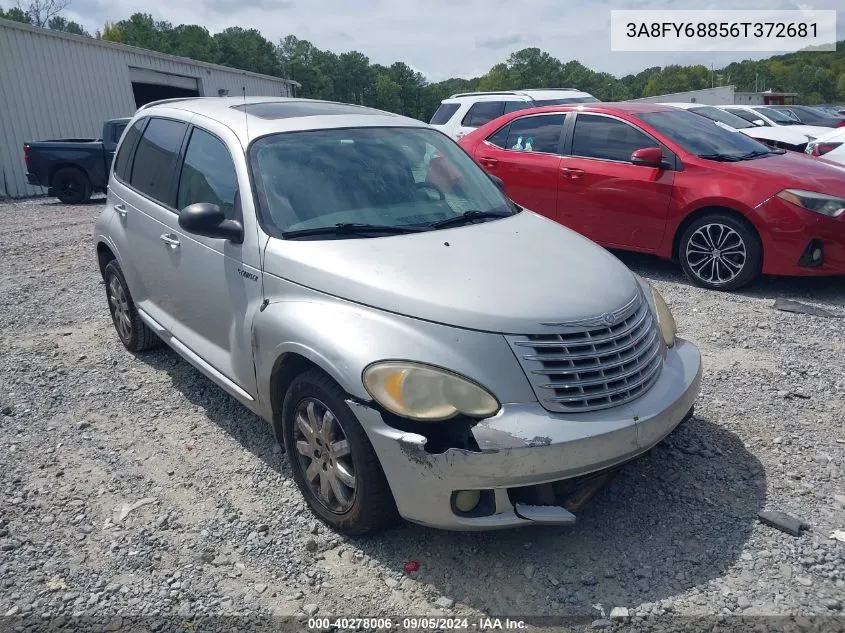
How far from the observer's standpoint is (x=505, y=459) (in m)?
2.53

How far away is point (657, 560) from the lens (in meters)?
2.84

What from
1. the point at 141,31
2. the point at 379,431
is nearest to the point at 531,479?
the point at 379,431

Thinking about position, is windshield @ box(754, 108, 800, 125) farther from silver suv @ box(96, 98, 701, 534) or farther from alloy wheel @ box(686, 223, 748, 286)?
silver suv @ box(96, 98, 701, 534)

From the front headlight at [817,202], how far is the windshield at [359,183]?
3.26m

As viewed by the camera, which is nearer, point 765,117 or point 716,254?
point 716,254

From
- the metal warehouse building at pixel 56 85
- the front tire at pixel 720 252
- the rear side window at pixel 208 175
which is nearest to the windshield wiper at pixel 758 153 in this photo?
the front tire at pixel 720 252

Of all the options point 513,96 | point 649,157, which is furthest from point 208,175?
point 513,96

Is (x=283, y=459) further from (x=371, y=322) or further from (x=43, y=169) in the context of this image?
(x=43, y=169)

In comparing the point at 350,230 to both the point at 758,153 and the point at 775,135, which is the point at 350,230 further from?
the point at 775,135

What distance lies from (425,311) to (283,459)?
4.88ft

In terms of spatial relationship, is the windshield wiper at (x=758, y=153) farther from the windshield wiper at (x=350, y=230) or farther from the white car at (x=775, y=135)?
the white car at (x=775, y=135)

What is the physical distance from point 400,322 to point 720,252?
4596 millimetres

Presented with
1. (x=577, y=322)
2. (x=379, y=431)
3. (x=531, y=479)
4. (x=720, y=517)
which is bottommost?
(x=720, y=517)

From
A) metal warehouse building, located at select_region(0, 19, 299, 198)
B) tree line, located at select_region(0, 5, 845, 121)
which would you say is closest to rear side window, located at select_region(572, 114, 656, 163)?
metal warehouse building, located at select_region(0, 19, 299, 198)
